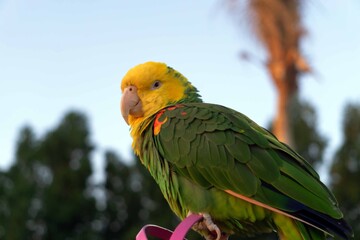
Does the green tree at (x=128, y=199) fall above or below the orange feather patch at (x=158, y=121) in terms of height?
below

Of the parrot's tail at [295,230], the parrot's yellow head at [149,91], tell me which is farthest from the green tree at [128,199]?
the parrot's tail at [295,230]

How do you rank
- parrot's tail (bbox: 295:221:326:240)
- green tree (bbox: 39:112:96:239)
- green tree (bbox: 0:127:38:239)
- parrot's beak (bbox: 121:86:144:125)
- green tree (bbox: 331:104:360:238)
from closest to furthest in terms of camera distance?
parrot's tail (bbox: 295:221:326:240) → parrot's beak (bbox: 121:86:144:125) → green tree (bbox: 0:127:38:239) → green tree (bbox: 39:112:96:239) → green tree (bbox: 331:104:360:238)

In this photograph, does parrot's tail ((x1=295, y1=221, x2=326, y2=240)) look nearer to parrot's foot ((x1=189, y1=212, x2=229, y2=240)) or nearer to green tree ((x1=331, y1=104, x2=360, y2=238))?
parrot's foot ((x1=189, y1=212, x2=229, y2=240))

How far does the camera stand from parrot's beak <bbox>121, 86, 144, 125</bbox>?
2488mm

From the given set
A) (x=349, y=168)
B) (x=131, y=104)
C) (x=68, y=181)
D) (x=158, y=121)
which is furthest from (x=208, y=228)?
(x=349, y=168)

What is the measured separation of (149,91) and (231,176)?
0.65m

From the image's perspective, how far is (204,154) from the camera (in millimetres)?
2189

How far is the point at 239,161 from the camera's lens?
2152 millimetres

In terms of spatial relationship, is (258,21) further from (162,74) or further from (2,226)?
(162,74)

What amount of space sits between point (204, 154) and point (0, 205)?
7853mm

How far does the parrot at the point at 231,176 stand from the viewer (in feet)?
6.70

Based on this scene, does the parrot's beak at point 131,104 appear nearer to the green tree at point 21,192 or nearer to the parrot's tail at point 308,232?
the parrot's tail at point 308,232

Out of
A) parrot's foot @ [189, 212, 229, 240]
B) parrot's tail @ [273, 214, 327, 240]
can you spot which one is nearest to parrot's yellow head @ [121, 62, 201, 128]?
parrot's foot @ [189, 212, 229, 240]

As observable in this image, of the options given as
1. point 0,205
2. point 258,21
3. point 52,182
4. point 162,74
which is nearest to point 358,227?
point 258,21
